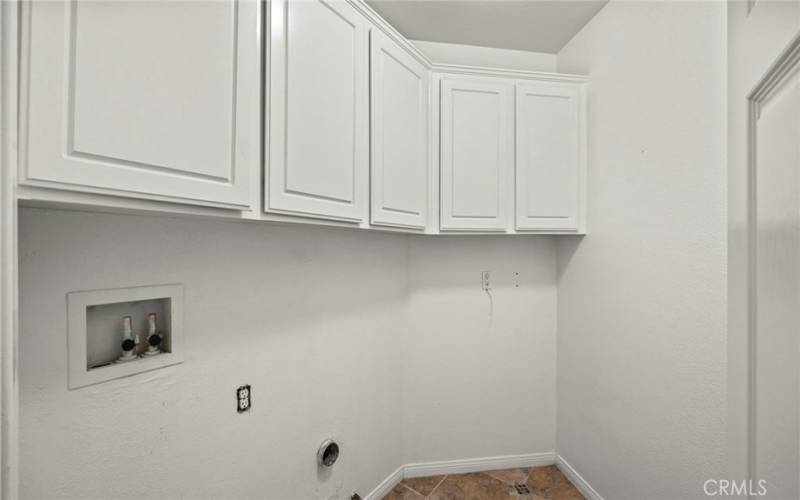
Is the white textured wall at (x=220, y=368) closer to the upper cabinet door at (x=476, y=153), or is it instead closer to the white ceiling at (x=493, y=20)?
the upper cabinet door at (x=476, y=153)

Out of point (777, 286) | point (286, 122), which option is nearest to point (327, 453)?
point (286, 122)

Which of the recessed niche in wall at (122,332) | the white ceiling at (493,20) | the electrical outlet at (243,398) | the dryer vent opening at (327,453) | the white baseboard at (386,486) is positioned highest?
the white ceiling at (493,20)

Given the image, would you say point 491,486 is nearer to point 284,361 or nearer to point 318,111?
point 284,361

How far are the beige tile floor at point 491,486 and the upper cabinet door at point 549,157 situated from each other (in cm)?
149

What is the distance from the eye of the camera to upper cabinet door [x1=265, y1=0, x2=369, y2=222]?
3.14 feet

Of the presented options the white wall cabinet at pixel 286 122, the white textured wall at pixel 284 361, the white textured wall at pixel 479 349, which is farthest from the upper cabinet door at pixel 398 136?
the white textured wall at pixel 479 349

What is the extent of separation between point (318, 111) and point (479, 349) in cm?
163

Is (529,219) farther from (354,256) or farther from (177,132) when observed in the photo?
(177,132)

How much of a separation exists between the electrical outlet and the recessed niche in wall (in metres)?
0.26

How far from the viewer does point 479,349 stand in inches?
78.7

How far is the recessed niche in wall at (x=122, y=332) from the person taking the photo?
2.74ft

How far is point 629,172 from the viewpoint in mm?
1513

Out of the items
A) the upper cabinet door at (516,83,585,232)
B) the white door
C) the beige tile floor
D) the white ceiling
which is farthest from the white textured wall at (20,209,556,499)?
the white door

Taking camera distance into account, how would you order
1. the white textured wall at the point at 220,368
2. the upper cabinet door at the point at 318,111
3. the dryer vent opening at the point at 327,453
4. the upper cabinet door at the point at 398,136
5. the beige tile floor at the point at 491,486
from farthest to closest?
the beige tile floor at the point at 491,486, the dryer vent opening at the point at 327,453, the upper cabinet door at the point at 398,136, the upper cabinet door at the point at 318,111, the white textured wall at the point at 220,368
